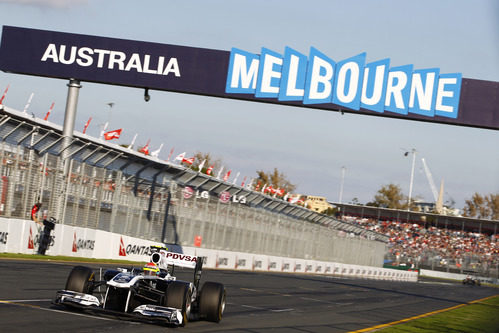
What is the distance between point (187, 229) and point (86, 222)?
8.88 metres

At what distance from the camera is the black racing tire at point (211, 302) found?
38.9ft

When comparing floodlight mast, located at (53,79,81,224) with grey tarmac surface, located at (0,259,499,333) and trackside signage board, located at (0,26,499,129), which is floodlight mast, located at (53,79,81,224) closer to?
trackside signage board, located at (0,26,499,129)

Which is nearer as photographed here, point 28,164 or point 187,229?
point 28,164

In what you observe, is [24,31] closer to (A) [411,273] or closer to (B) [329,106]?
(B) [329,106]

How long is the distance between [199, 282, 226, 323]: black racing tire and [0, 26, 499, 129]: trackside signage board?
14393 mm

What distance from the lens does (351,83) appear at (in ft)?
83.2

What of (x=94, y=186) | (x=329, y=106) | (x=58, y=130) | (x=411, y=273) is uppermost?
(x=329, y=106)

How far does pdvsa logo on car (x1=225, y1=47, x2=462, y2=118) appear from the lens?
25.1 metres

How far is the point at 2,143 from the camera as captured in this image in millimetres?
23406

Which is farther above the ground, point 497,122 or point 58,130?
point 497,122

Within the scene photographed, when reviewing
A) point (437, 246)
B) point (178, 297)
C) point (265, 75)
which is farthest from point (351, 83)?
point (437, 246)

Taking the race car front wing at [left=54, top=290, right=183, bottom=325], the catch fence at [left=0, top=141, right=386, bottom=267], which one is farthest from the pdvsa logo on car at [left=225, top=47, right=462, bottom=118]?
the race car front wing at [left=54, top=290, right=183, bottom=325]

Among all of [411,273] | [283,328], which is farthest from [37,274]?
[411,273]

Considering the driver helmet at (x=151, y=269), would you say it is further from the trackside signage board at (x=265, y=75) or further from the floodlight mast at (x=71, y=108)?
the floodlight mast at (x=71, y=108)
